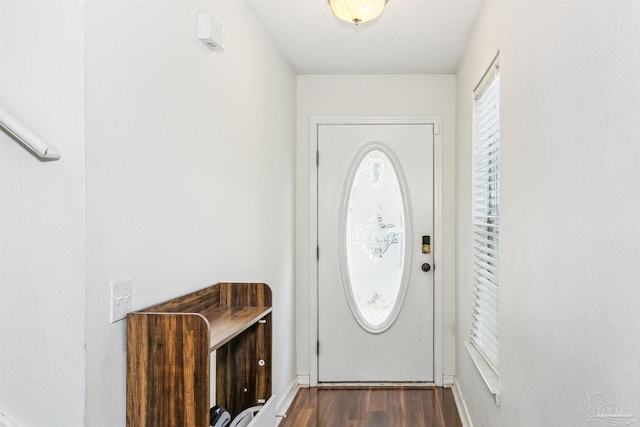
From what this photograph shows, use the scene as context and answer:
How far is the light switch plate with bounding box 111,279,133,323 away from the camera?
169 centimetres

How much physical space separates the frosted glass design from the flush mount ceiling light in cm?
200

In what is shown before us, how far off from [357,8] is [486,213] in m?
1.35

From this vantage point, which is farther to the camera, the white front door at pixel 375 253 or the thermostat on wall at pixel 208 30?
the white front door at pixel 375 253

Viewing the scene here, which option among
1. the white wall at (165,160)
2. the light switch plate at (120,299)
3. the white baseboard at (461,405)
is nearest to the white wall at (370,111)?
the white baseboard at (461,405)

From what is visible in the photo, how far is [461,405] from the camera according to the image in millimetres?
4023

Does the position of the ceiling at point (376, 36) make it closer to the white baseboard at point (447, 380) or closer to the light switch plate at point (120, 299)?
the light switch plate at point (120, 299)

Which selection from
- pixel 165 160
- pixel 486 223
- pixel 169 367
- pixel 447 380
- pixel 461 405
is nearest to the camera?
pixel 169 367

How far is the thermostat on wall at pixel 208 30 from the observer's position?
2.38 meters

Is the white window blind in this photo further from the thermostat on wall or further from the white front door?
the thermostat on wall

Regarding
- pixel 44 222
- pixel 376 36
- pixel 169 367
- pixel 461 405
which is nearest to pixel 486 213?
pixel 376 36

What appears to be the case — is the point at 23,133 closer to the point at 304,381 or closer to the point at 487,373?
the point at 487,373

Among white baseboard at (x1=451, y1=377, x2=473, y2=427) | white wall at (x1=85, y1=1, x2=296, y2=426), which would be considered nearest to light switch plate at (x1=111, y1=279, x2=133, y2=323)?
white wall at (x1=85, y1=1, x2=296, y2=426)

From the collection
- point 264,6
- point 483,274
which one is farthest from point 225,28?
point 483,274

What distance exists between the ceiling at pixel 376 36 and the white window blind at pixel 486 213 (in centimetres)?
44
